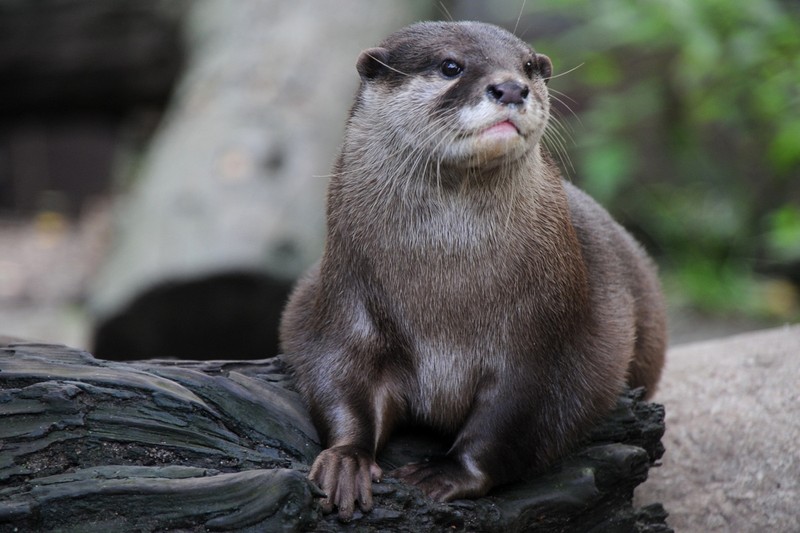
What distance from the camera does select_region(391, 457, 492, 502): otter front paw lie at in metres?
2.50

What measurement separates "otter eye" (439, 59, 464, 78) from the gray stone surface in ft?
4.59

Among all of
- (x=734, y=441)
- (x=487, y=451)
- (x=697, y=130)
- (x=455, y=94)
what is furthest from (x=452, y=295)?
(x=697, y=130)

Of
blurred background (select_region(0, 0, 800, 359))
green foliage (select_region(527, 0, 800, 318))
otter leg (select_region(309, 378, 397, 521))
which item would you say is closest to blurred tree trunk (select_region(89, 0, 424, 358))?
blurred background (select_region(0, 0, 800, 359))

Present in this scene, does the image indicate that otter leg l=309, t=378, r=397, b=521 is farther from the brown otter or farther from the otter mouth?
the otter mouth

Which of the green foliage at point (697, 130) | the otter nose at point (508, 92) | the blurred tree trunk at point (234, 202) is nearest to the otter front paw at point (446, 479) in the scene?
the otter nose at point (508, 92)

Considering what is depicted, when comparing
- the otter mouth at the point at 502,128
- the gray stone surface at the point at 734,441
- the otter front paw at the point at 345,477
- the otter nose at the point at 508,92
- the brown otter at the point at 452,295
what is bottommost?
the gray stone surface at the point at 734,441

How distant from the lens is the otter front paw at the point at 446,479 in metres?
2.50

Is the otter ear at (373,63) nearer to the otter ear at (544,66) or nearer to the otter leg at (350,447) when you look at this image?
the otter ear at (544,66)

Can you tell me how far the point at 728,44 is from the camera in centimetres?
545

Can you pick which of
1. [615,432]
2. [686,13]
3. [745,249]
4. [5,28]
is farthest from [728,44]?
[5,28]

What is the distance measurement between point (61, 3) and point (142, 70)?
0.69 m

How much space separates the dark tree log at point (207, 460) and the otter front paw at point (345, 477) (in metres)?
0.03

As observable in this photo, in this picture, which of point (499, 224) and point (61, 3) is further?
point (61, 3)

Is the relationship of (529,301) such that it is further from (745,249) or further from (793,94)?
(745,249)
